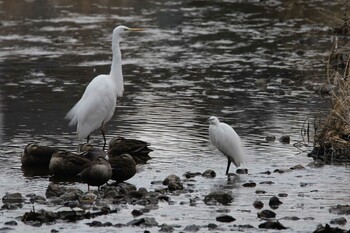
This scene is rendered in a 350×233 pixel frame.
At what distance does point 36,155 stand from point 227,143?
2782mm

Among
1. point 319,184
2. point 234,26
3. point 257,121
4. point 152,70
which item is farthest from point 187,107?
point 234,26

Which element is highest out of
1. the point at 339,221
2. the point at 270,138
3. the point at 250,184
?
the point at 339,221

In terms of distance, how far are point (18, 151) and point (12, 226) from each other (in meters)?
4.56

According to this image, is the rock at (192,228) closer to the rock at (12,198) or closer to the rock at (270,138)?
the rock at (12,198)

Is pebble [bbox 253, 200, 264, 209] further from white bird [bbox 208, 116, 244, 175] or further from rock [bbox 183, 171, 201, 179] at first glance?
white bird [bbox 208, 116, 244, 175]

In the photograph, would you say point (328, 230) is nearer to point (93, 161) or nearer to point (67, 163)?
point (93, 161)

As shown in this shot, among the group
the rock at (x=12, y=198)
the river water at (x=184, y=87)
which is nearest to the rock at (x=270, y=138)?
the river water at (x=184, y=87)

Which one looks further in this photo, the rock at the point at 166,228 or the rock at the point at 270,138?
the rock at the point at 270,138

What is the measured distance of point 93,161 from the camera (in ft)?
43.7

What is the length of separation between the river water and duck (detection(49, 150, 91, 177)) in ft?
0.74

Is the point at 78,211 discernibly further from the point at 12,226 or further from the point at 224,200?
the point at 224,200

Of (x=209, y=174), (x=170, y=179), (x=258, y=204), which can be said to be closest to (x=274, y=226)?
(x=258, y=204)

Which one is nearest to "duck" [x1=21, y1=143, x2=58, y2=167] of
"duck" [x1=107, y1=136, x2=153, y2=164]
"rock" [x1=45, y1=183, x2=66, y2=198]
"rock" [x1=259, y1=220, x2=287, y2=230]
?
"duck" [x1=107, y1=136, x2=153, y2=164]

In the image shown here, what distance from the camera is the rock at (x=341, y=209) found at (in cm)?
1198
